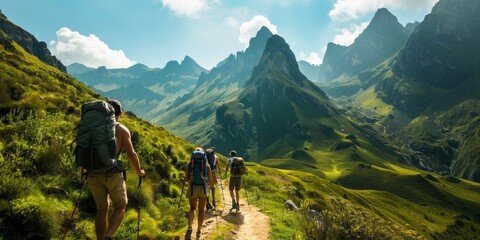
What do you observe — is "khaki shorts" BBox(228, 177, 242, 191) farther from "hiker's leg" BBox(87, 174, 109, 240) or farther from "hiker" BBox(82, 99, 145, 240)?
"hiker's leg" BBox(87, 174, 109, 240)

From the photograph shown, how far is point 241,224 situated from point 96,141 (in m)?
10.8

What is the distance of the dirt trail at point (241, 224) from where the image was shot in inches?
571

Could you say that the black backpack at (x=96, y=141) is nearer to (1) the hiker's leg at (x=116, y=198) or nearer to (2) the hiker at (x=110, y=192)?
(2) the hiker at (x=110, y=192)

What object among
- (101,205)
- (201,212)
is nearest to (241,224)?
(201,212)

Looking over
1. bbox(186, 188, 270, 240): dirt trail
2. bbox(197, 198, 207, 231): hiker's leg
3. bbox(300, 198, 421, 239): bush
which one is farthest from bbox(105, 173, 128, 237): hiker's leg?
bbox(300, 198, 421, 239): bush

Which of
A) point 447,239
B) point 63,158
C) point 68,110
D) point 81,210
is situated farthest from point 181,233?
point 447,239

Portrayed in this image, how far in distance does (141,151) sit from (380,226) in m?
13.4

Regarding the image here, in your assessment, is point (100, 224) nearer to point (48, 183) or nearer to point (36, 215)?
point (36, 215)

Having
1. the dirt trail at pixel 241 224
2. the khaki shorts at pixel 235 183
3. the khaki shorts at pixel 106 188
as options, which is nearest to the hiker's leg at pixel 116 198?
the khaki shorts at pixel 106 188

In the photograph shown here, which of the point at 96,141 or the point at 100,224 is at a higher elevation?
the point at 96,141

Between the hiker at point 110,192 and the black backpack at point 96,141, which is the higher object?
the black backpack at point 96,141

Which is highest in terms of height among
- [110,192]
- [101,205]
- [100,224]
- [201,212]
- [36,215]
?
[110,192]

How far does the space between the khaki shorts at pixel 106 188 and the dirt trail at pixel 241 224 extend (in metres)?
5.69

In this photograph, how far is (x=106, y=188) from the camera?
8.44 meters
